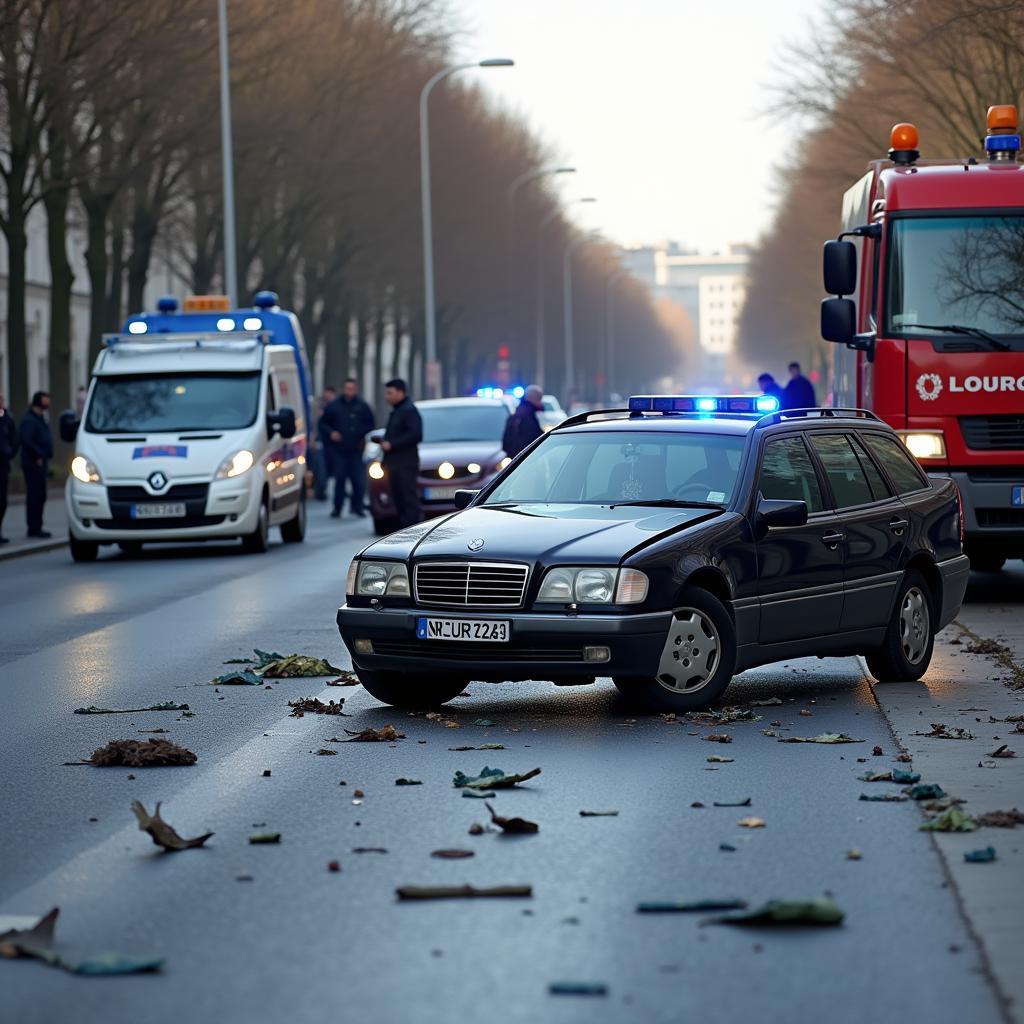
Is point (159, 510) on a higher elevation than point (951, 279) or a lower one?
lower

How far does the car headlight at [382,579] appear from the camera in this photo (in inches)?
413

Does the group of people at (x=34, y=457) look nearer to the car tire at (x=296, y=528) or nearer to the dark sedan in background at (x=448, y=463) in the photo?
the car tire at (x=296, y=528)

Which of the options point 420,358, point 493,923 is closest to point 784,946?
point 493,923

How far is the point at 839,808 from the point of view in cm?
788

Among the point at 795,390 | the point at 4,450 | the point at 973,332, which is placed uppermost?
the point at 973,332

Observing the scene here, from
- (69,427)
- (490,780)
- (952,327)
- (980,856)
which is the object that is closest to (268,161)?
(69,427)

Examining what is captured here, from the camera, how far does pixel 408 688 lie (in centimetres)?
1088

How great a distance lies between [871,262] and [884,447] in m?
5.08

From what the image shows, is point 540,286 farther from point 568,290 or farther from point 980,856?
point 980,856

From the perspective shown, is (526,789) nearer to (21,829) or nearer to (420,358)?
(21,829)

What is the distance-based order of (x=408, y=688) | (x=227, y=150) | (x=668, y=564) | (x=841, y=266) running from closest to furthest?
(x=668, y=564)
(x=408, y=688)
(x=841, y=266)
(x=227, y=150)

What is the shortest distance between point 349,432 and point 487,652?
22508mm

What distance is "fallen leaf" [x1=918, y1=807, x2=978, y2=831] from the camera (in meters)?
7.38

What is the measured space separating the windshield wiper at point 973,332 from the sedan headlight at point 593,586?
7.43 m
